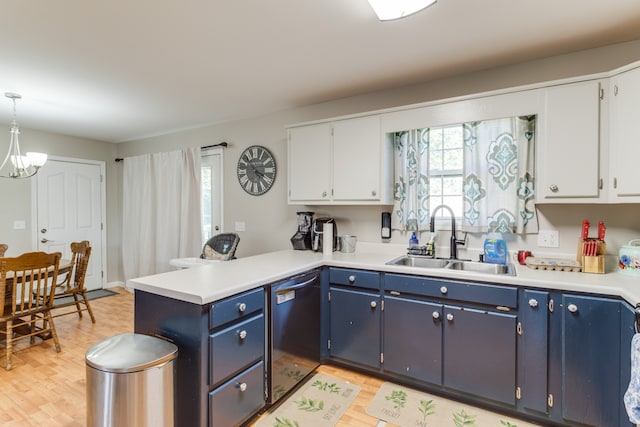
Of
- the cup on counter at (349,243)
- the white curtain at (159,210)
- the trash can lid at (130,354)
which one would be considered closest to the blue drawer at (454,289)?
the cup on counter at (349,243)

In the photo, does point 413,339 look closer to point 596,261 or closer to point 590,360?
point 590,360

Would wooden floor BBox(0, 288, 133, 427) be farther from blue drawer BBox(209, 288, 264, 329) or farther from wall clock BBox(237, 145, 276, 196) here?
wall clock BBox(237, 145, 276, 196)

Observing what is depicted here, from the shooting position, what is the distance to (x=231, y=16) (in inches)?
69.9

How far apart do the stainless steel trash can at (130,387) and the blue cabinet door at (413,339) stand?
140 centimetres

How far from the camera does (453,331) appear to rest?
2.03 meters

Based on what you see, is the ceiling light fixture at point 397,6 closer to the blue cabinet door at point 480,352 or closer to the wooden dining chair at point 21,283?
the blue cabinet door at point 480,352

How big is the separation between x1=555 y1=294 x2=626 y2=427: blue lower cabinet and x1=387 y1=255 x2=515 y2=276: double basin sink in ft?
1.51

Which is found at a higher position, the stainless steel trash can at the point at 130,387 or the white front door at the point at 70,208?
the white front door at the point at 70,208

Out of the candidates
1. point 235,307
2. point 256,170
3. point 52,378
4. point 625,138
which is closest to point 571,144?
Answer: point 625,138

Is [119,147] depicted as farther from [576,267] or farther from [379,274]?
[576,267]

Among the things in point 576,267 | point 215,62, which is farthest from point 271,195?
point 576,267

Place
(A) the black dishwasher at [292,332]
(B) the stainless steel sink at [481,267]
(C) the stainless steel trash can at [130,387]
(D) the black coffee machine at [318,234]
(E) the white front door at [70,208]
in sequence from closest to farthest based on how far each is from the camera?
(C) the stainless steel trash can at [130,387]
(A) the black dishwasher at [292,332]
(B) the stainless steel sink at [481,267]
(D) the black coffee machine at [318,234]
(E) the white front door at [70,208]

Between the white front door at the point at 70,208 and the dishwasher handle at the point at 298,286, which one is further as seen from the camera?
the white front door at the point at 70,208

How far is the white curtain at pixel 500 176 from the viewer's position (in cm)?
228
